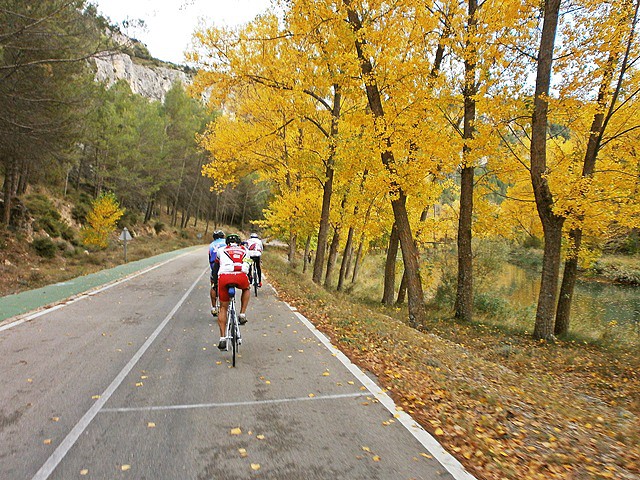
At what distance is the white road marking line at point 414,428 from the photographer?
3.35 metres

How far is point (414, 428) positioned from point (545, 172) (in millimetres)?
8602

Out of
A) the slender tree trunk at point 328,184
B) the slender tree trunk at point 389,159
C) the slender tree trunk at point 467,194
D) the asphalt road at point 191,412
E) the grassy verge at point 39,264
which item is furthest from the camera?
the grassy verge at point 39,264

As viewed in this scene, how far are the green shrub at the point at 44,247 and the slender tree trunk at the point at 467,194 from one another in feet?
68.3

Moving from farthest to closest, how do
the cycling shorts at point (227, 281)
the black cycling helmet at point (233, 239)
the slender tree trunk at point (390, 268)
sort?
1. the slender tree trunk at point (390, 268)
2. the black cycling helmet at point (233, 239)
3. the cycling shorts at point (227, 281)

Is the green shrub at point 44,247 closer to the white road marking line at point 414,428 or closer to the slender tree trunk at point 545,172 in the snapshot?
the white road marking line at point 414,428

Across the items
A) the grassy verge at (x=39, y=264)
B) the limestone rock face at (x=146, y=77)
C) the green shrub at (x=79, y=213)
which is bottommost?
the grassy verge at (x=39, y=264)

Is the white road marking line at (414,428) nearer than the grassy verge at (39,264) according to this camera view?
Yes

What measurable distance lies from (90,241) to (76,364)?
22.5 metres

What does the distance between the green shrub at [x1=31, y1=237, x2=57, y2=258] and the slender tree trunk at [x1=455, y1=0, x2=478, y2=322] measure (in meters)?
20.8

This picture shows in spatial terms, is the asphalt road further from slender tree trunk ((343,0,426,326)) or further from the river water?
the river water

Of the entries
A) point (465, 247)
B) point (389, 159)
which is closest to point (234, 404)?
point (389, 159)

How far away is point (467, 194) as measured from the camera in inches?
509

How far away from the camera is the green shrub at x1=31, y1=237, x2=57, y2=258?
21.1 meters

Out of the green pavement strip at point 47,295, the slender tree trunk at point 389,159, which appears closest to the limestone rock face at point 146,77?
the green pavement strip at point 47,295
